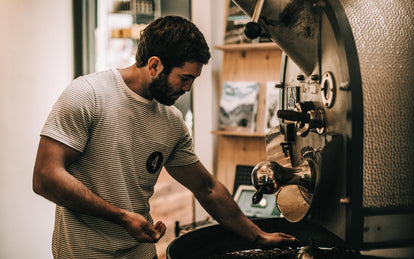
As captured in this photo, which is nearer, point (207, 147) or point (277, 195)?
point (277, 195)

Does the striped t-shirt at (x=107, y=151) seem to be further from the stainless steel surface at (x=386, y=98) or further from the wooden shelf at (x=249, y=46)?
the wooden shelf at (x=249, y=46)

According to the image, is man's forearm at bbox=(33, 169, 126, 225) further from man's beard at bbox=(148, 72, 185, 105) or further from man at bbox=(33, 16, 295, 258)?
man's beard at bbox=(148, 72, 185, 105)

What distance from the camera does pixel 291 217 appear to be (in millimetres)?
987

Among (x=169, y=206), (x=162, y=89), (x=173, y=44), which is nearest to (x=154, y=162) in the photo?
(x=162, y=89)

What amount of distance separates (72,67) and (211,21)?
3.50ft

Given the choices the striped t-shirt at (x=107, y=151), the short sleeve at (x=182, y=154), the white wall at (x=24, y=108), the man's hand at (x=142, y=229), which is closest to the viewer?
the man's hand at (x=142, y=229)

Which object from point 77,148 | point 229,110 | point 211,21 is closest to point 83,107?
point 77,148

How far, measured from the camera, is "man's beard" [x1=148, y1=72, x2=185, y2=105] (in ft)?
4.52

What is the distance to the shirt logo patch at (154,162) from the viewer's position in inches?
54.9

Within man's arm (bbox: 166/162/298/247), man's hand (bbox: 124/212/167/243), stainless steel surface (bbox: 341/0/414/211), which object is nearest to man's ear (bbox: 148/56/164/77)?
man's arm (bbox: 166/162/298/247)

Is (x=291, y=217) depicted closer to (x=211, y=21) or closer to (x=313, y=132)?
→ (x=313, y=132)

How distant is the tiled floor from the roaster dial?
2.78m

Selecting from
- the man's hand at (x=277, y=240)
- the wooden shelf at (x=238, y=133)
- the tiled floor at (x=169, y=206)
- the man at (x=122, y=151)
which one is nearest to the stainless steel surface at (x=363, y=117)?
the man's hand at (x=277, y=240)

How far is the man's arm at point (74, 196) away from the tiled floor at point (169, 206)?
239 cm
